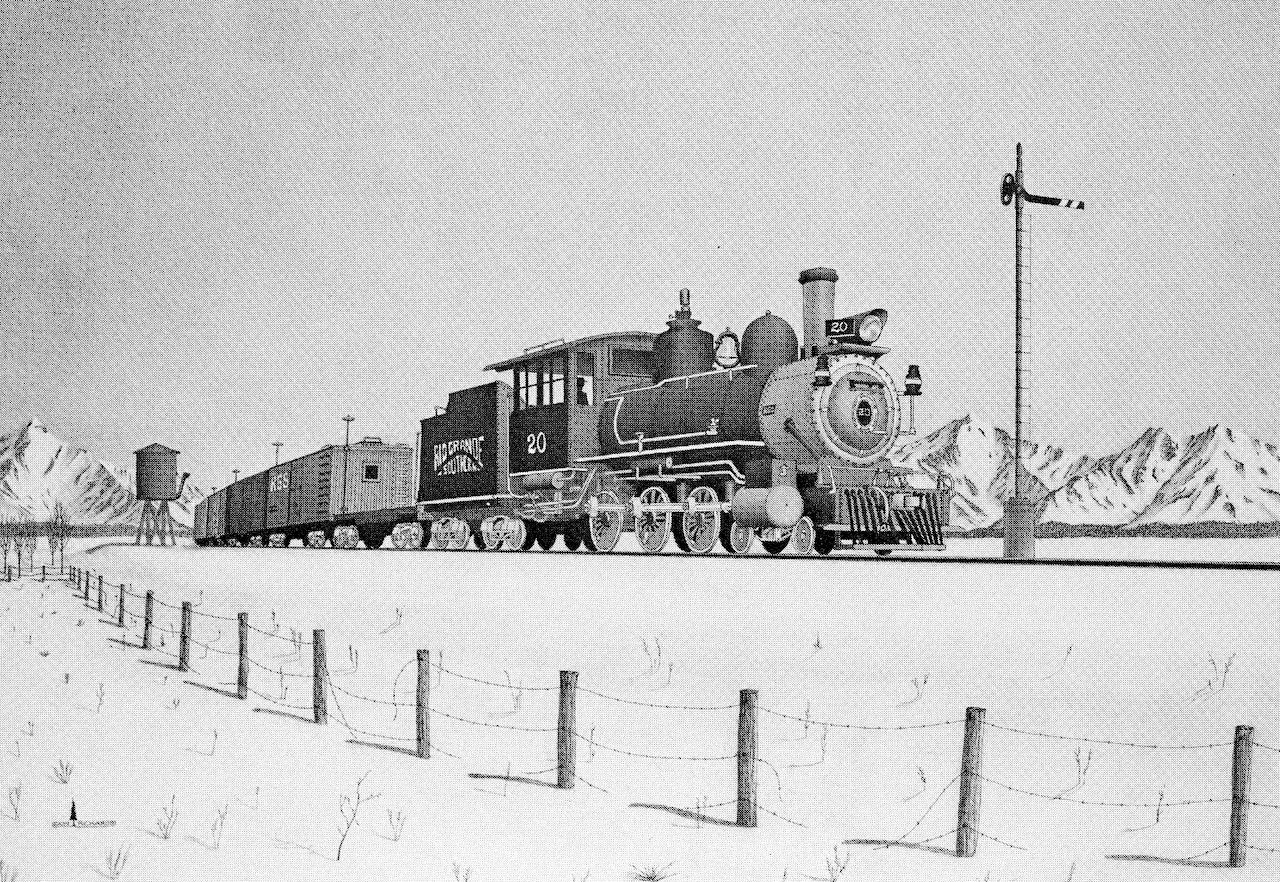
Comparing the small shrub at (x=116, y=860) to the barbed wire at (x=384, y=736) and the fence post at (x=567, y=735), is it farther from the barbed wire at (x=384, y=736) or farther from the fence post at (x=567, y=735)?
the fence post at (x=567, y=735)

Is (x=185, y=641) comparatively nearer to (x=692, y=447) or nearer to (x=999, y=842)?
(x=692, y=447)

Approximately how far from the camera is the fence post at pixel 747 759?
8398 mm

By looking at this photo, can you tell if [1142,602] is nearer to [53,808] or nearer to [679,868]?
[679,868]

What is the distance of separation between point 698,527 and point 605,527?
2.51 meters

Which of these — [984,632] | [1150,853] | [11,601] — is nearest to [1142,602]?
[984,632]

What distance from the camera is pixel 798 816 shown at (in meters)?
8.92

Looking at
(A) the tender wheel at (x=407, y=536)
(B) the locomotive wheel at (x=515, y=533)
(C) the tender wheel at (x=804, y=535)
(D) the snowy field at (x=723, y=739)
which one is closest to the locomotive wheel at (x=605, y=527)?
(B) the locomotive wheel at (x=515, y=533)

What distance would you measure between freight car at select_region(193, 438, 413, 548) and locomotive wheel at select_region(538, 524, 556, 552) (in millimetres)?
4691

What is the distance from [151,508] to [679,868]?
42578 mm

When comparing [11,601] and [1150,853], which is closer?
[1150,853]

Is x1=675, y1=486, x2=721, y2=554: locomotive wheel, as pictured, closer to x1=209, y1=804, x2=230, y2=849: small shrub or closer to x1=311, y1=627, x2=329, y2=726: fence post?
x1=311, y1=627, x2=329, y2=726: fence post

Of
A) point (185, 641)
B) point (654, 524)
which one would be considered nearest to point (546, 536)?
point (654, 524)

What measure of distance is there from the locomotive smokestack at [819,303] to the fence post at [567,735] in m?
9.16

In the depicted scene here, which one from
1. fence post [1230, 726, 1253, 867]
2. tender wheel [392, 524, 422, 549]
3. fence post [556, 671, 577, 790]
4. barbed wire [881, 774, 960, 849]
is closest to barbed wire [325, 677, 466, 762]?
fence post [556, 671, 577, 790]
